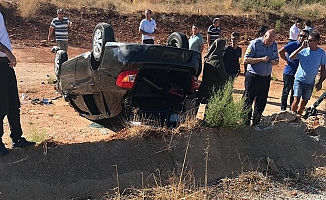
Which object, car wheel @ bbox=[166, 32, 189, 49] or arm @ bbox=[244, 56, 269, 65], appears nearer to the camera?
car wheel @ bbox=[166, 32, 189, 49]

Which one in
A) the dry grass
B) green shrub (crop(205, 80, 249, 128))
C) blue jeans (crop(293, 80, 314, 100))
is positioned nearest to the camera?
green shrub (crop(205, 80, 249, 128))

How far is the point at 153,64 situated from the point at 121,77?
39 centimetres

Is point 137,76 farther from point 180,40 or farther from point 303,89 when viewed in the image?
point 303,89

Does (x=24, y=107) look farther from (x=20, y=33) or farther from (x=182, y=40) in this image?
(x=20, y=33)

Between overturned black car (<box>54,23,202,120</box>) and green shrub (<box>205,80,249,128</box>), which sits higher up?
overturned black car (<box>54,23,202,120</box>)

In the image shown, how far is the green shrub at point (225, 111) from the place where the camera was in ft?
17.2

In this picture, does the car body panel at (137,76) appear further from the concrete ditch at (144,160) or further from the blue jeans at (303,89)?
the blue jeans at (303,89)

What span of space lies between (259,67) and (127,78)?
2.24m

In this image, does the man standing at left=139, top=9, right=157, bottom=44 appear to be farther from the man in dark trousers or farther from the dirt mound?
the dirt mound

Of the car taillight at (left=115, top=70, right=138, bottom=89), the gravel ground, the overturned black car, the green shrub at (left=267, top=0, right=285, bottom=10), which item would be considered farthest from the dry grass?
the gravel ground

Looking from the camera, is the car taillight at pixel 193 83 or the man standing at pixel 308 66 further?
the man standing at pixel 308 66

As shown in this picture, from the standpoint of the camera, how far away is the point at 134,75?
4.81 meters

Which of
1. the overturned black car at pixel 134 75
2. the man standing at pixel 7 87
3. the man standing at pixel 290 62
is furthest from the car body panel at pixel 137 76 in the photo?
the man standing at pixel 290 62

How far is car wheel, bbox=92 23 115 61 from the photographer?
5.07 metres
